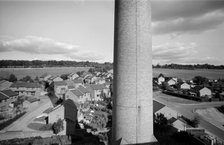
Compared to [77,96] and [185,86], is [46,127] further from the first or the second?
[185,86]

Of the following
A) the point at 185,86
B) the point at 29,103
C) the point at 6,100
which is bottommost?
the point at 29,103

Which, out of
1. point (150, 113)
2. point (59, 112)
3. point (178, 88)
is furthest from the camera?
point (178, 88)

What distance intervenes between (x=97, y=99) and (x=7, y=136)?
23.3 metres

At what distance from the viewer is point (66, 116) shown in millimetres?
22672

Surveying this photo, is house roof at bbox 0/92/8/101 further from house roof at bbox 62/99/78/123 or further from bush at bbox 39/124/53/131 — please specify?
house roof at bbox 62/99/78/123

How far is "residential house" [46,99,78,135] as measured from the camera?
19.4 metres

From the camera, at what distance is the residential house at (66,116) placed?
1938cm

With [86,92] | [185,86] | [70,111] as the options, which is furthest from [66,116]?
[185,86]

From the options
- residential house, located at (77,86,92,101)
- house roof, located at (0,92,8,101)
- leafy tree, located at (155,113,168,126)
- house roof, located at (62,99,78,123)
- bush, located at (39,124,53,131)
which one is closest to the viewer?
leafy tree, located at (155,113,168,126)

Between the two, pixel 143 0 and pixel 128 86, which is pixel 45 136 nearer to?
pixel 128 86

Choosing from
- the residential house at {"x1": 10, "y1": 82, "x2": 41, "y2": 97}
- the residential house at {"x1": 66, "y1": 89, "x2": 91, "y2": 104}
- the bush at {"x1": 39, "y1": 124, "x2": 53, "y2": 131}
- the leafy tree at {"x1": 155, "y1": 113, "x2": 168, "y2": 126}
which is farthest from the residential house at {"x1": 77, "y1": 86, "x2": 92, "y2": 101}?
the leafy tree at {"x1": 155, "y1": 113, "x2": 168, "y2": 126}

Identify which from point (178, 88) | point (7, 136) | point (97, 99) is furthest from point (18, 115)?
point (178, 88)

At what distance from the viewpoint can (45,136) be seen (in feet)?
59.9

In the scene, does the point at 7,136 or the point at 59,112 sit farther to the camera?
the point at 59,112
